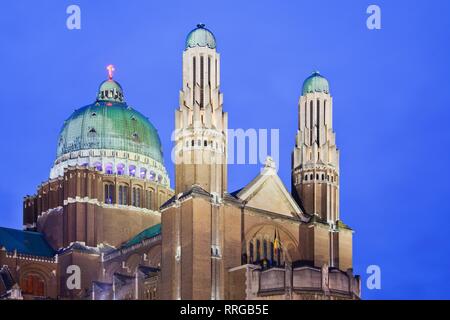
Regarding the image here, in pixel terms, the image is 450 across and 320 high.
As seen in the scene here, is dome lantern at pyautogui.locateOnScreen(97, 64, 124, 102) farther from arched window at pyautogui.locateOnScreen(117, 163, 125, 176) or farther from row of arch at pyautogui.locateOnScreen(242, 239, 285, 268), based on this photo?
row of arch at pyautogui.locateOnScreen(242, 239, 285, 268)

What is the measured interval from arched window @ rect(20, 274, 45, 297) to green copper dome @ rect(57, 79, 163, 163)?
18715 millimetres

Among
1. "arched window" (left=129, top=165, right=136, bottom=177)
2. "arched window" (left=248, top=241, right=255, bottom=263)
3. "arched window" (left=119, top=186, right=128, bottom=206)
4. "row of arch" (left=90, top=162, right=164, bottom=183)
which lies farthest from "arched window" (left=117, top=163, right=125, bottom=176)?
"arched window" (left=248, top=241, right=255, bottom=263)

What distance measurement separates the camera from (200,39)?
11400 centimetres

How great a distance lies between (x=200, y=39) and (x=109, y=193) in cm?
3011

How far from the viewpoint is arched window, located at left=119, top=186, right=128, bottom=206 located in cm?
13800

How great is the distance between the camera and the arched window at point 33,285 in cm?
12694

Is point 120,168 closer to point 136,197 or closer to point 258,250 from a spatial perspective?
point 136,197

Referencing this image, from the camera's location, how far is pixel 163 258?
360ft

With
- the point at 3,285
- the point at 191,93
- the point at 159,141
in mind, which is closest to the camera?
the point at 191,93

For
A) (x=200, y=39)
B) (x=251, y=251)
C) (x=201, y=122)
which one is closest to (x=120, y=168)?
(x=200, y=39)
